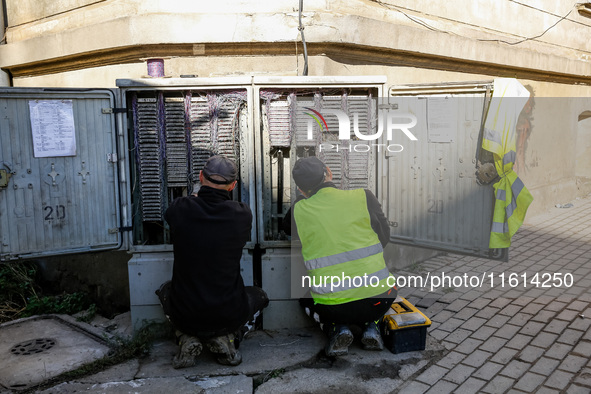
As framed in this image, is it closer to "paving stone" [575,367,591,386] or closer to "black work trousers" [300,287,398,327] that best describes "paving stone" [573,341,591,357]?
"paving stone" [575,367,591,386]

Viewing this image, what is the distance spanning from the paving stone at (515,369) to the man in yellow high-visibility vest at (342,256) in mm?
1024

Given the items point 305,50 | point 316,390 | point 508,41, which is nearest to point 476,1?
point 508,41

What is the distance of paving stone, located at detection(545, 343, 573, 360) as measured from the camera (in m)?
4.39

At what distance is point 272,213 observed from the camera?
5242 mm

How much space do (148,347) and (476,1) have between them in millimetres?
6923

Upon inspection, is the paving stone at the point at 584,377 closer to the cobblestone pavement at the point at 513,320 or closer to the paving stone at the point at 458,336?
the cobblestone pavement at the point at 513,320

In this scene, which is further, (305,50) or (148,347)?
(305,50)

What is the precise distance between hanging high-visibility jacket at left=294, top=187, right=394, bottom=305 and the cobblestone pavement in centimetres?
86

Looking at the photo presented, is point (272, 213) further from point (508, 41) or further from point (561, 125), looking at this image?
point (561, 125)

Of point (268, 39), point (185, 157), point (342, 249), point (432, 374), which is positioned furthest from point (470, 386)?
point (268, 39)

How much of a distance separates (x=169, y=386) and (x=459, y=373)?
7.61 ft

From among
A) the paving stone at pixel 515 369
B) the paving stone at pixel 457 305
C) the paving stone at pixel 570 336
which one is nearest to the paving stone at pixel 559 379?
the paving stone at pixel 515 369

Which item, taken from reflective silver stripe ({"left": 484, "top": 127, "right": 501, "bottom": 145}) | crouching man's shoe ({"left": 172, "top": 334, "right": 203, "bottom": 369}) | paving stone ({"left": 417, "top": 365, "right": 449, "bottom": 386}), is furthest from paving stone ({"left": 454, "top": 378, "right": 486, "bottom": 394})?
reflective silver stripe ({"left": 484, "top": 127, "right": 501, "bottom": 145})

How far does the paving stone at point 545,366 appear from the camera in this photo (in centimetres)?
412
